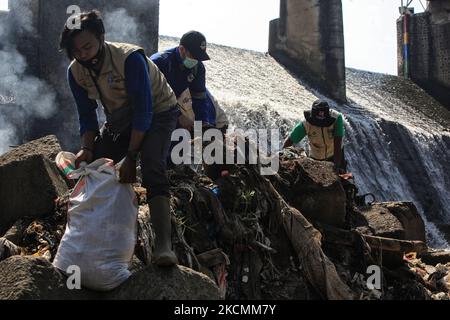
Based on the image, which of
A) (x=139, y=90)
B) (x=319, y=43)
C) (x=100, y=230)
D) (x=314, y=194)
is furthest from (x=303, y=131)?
(x=319, y=43)

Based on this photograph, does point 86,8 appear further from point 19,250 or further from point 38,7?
point 19,250

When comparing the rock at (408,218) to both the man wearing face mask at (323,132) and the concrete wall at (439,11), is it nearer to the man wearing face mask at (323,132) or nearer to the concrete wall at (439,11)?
the man wearing face mask at (323,132)

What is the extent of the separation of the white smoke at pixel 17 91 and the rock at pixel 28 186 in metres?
6.57

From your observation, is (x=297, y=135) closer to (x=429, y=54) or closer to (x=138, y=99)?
(x=138, y=99)

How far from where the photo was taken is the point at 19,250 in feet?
12.7

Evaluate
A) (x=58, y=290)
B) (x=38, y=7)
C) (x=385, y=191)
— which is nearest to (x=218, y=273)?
(x=58, y=290)

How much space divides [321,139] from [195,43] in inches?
87.3

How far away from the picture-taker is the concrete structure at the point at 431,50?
2350 centimetres

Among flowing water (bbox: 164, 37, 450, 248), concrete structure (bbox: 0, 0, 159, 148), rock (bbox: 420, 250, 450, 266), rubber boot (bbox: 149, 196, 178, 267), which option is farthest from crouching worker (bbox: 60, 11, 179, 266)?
flowing water (bbox: 164, 37, 450, 248)

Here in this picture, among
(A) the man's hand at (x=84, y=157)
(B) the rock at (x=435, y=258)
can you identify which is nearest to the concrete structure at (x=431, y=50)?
(B) the rock at (x=435, y=258)

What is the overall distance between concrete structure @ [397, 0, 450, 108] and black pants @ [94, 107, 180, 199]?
69.2 feet

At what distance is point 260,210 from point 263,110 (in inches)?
388

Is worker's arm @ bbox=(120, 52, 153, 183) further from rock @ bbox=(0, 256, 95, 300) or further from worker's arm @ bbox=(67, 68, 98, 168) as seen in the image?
rock @ bbox=(0, 256, 95, 300)

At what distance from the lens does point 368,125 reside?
54.5 ft
